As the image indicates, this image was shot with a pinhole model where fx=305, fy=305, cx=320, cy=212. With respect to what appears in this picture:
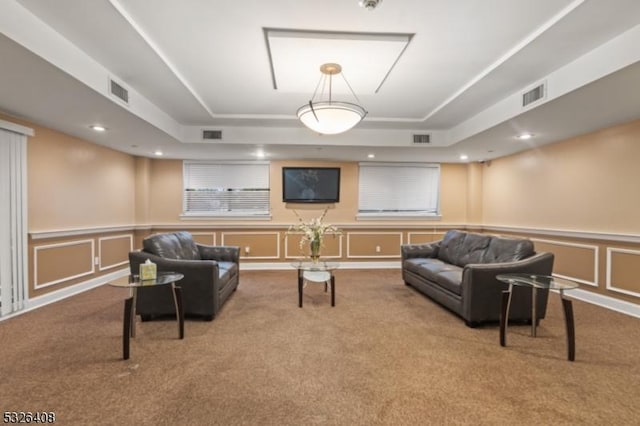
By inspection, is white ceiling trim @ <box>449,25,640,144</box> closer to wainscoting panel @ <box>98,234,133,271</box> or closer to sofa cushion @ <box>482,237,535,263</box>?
sofa cushion @ <box>482,237,535,263</box>

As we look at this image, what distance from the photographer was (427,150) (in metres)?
5.52

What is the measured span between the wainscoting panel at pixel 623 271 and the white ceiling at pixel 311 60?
1.65 meters

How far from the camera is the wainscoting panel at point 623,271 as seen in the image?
3.69 meters

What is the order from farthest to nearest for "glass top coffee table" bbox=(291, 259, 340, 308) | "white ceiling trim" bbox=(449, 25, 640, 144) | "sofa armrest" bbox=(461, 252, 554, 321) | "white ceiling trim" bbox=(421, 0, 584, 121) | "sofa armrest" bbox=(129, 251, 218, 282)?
"glass top coffee table" bbox=(291, 259, 340, 308), "sofa armrest" bbox=(129, 251, 218, 282), "sofa armrest" bbox=(461, 252, 554, 321), "white ceiling trim" bbox=(449, 25, 640, 144), "white ceiling trim" bbox=(421, 0, 584, 121)

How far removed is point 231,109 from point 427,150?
3.43 m

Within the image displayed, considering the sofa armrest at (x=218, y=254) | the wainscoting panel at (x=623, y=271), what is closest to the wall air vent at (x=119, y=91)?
the sofa armrest at (x=218, y=254)

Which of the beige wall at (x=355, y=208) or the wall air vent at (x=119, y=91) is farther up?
the wall air vent at (x=119, y=91)

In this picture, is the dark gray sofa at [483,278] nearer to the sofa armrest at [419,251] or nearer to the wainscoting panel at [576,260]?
the sofa armrest at [419,251]

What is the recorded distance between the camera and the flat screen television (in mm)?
6426

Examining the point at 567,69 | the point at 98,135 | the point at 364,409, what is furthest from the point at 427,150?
the point at 98,135

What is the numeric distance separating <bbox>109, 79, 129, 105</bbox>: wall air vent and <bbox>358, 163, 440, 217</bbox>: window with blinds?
450cm

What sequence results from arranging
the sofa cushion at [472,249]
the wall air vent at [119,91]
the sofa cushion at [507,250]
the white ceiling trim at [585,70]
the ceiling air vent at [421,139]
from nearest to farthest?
the white ceiling trim at [585,70]
the wall air vent at [119,91]
the sofa cushion at [507,250]
the sofa cushion at [472,249]
the ceiling air vent at [421,139]

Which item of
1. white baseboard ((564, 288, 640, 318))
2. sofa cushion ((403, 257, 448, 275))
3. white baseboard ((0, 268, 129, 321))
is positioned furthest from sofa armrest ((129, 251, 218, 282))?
white baseboard ((564, 288, 640, 318))

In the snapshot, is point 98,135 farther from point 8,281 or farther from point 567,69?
point 567,69
